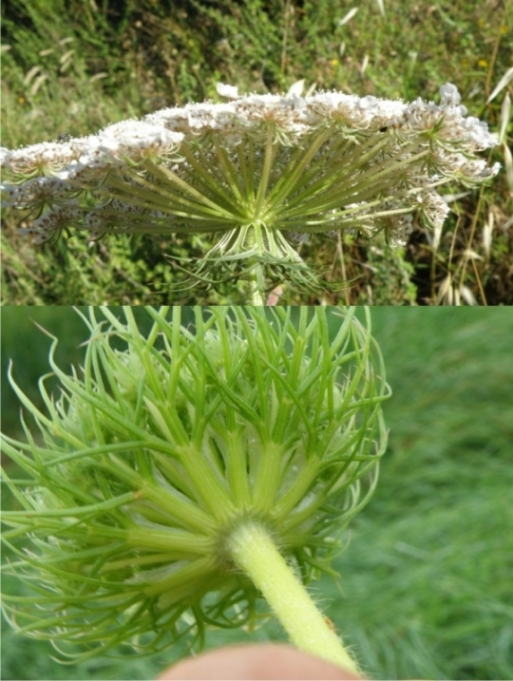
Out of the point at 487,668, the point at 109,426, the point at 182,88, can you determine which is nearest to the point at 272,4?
the point at 182,88

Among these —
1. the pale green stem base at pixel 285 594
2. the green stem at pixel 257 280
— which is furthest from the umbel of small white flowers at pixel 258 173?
the pale green stem base at pixel 285 594

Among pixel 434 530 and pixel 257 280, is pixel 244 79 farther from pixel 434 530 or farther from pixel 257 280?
pixel 434 530

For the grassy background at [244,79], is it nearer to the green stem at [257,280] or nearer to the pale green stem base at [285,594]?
the green stem at [257,280]

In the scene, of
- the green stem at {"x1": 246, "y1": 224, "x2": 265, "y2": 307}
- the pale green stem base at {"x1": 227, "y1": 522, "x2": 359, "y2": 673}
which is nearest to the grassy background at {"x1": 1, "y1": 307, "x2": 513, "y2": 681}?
the green stem at {"x1": 246, "y1": 224, "x2": 265, "y2": 307}

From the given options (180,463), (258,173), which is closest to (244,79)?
(258,173)

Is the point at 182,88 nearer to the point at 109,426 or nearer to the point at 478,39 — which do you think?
the point at 478,39
